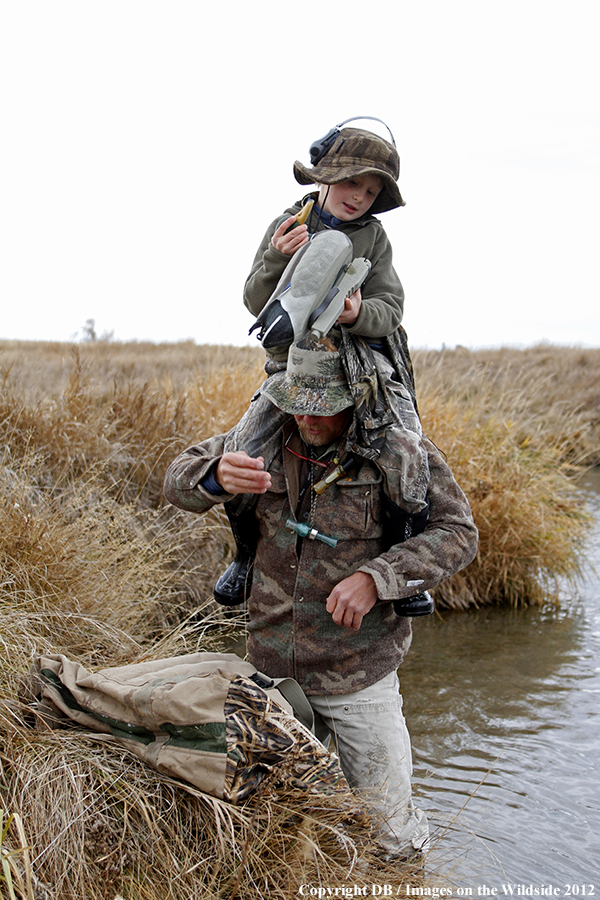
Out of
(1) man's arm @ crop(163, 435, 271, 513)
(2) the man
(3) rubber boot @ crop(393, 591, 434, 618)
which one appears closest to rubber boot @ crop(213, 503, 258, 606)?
(2) the man

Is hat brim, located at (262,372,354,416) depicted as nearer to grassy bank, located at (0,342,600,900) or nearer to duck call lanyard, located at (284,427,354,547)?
duck call lanyard, located at (284,427,354,547)

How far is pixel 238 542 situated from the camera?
9.43 feet

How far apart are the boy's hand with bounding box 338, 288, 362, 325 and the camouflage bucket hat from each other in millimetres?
120

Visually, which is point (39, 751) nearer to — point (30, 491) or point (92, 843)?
point (92, 843)

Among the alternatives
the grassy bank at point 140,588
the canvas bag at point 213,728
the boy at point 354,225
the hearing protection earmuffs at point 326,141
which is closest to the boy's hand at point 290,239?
the boy at point 354,225

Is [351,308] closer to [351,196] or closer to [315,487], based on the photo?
[351,196]

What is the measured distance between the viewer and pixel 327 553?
2.67m

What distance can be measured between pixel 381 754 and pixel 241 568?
31.4 inches

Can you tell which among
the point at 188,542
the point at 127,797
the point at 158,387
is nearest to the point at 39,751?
the point at 127,797

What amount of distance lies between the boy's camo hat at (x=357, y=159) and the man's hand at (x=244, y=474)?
3.02 feet

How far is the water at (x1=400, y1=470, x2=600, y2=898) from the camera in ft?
11.9

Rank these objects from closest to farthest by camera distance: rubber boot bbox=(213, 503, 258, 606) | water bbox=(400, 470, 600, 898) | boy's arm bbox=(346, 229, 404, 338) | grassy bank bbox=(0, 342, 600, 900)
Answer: grassy bank bbox=(0, 342, 600, 900), boy's arm bbox=(346, 229, 404, 338), rubber boot bbox=(213, 503, 258, 606), water bbox=(400, 470, 600, 898)

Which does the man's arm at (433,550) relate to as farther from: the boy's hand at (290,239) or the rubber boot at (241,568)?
the boy's hand at (290,239)

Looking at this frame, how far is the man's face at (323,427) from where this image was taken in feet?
8.69
